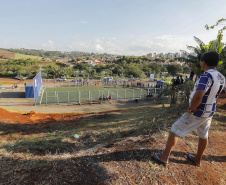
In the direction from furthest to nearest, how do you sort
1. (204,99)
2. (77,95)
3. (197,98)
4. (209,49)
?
(77,95) < (209,49) < (204,99) < (197,98)

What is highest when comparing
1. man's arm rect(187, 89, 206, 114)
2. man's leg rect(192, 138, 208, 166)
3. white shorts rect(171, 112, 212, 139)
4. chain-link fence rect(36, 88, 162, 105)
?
man's arm rect(187, 89, 206, 114)

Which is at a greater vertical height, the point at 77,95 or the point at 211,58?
the point at 211,58

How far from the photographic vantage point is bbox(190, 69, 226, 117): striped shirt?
2.12 m

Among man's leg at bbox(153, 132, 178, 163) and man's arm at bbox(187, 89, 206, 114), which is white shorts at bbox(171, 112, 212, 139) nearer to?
man's leg at bbox(153, 132, 178, 163)

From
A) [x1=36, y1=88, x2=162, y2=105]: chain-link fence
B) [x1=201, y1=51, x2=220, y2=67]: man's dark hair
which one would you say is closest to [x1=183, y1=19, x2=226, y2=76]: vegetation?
[x1=201, y1=51, x2=220, y2=67]: man's dark hair

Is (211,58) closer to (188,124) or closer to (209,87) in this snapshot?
(209,87)

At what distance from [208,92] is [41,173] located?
9.61ft

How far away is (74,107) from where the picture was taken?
17312mm

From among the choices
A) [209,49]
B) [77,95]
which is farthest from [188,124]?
[77,95]

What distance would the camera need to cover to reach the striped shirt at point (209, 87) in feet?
6.95

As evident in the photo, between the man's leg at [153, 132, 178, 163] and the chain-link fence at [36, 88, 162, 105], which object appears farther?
the chain-link fence at [36, 88, 162, 105]

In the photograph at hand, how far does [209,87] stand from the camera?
214cm

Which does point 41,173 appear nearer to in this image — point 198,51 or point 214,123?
point 214,123

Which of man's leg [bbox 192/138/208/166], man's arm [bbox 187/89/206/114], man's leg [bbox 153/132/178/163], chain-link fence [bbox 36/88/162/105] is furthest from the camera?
chain-link fence [bbox 36/88/162/105]
